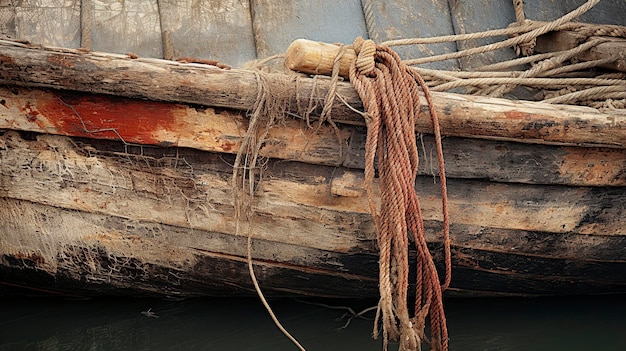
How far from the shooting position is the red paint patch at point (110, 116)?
228 cm

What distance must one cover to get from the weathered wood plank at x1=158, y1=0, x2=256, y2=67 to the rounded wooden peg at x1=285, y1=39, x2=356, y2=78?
81 centimetres

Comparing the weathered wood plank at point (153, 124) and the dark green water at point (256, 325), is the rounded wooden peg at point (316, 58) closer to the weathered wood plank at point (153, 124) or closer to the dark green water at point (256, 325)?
the weathered wood plank at point (153, 124)

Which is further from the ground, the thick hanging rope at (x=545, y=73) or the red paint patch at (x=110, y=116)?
the thick hanging rope at (x=545, y=73)

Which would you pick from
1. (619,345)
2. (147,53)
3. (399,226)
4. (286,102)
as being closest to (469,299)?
(619,345)

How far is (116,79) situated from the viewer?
2.21 meters

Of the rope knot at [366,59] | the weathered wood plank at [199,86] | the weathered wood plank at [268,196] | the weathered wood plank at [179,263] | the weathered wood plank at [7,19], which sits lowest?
the weathered wood plank at [179,263]

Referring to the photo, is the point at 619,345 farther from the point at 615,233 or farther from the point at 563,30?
the point at 563,30

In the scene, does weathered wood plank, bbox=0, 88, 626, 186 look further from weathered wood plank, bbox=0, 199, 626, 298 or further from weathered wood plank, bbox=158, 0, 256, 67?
weathered wood plank, bbox=158, 0, 256, 67

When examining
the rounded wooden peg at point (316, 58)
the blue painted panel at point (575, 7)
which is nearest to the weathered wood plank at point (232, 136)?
the rounded wooden peg at point (316, 58)

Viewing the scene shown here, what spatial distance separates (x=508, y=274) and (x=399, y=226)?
2.65ft

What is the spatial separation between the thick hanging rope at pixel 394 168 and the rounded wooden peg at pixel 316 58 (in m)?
0.04

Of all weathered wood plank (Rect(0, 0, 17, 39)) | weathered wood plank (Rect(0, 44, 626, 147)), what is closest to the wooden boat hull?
weathered wood plank (Rect(0, 44, 626, 147))

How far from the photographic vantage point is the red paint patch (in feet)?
7.48

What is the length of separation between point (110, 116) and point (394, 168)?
90 cm
